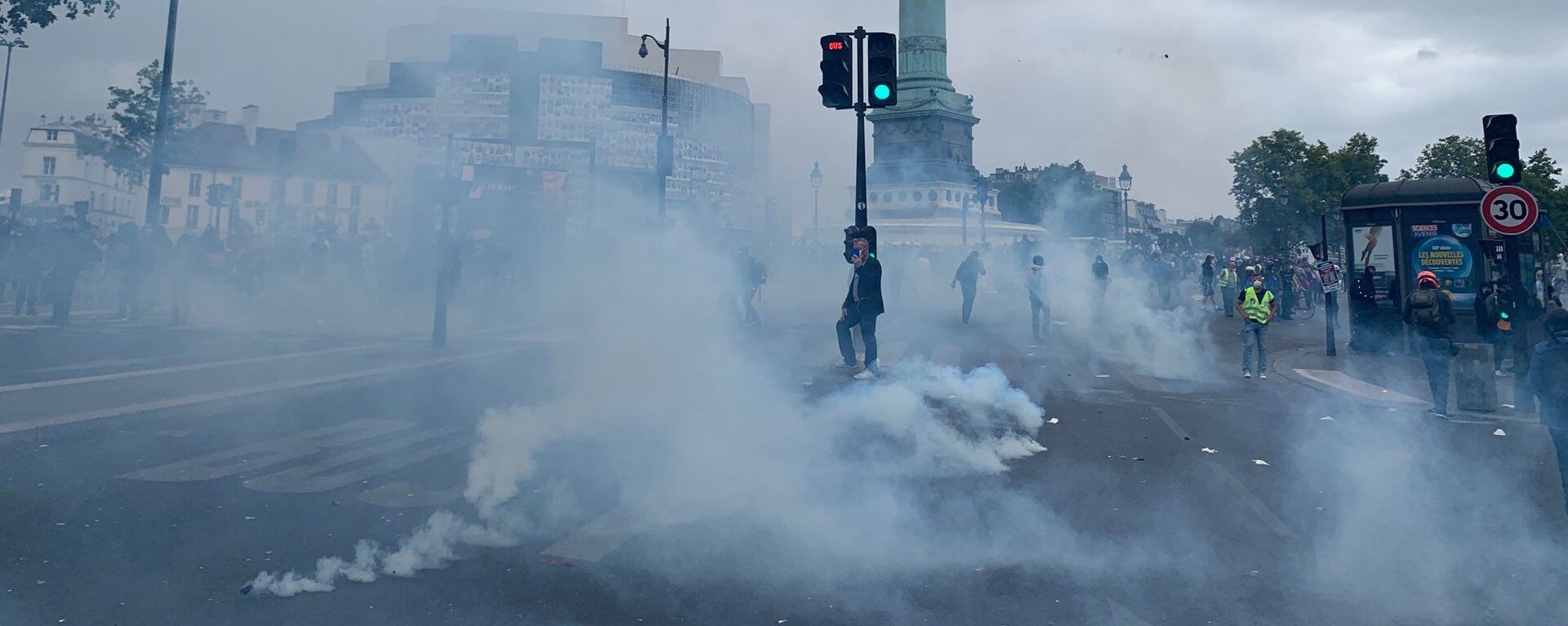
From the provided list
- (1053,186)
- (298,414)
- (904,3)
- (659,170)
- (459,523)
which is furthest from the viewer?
(1053,186)

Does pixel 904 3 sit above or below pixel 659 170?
above

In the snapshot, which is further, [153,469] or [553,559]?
[153,469]

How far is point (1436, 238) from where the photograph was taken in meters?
12.4

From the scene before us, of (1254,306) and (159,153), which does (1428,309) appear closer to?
(1254,306)

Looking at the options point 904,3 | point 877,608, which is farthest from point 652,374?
point 904,3

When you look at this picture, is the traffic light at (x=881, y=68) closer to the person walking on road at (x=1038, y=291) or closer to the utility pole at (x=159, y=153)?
the person walking on road at (x=1038, y=291)

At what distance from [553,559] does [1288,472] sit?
4593 millimetres

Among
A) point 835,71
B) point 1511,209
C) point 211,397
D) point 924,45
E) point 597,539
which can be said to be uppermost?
point 924,45

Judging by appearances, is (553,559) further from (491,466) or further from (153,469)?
(153,469)

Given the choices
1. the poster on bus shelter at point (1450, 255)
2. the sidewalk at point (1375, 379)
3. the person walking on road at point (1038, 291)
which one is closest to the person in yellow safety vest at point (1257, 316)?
the sidewalk at point (1375, 379)

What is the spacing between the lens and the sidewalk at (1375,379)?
8.40 meters

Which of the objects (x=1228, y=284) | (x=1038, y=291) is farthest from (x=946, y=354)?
(x=1228, y=284)

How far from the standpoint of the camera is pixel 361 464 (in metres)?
5.47

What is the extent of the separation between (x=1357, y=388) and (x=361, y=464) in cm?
1001
